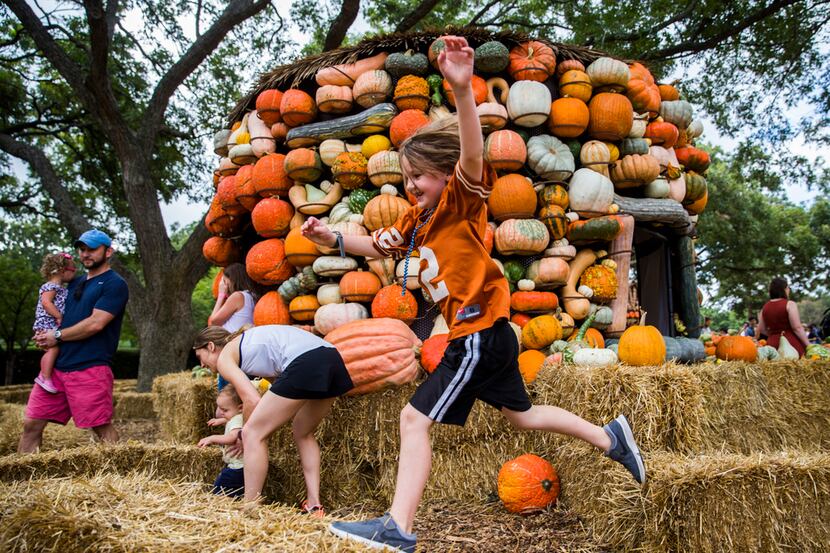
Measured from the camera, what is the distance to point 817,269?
22.5 m

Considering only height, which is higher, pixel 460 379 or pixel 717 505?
pixel 460 379

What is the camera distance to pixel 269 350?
3.32 m

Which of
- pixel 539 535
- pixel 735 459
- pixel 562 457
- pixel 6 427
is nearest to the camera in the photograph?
pixel 735 459

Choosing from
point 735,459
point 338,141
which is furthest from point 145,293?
point 735,459

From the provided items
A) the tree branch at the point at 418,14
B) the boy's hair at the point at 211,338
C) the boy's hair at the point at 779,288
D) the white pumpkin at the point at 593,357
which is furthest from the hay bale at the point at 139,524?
the tree branch at the point at 418,14

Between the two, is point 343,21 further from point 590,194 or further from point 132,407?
point 132,407

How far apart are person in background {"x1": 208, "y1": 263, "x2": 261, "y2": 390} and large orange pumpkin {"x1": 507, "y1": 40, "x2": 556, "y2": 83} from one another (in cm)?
333

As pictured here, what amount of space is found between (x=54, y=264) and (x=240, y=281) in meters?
1.62

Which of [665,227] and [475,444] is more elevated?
[665,227]

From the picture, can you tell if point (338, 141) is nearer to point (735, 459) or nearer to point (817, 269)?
point (735, 459)

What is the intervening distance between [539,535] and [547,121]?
11.9ft

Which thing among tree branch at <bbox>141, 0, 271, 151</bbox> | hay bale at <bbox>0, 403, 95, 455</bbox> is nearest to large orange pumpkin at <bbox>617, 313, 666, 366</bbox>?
hay bale at <bbox>0, 403, 95, 455</bbox>

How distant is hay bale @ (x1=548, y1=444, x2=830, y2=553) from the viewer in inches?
103

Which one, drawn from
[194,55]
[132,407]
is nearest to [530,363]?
[132,407]
